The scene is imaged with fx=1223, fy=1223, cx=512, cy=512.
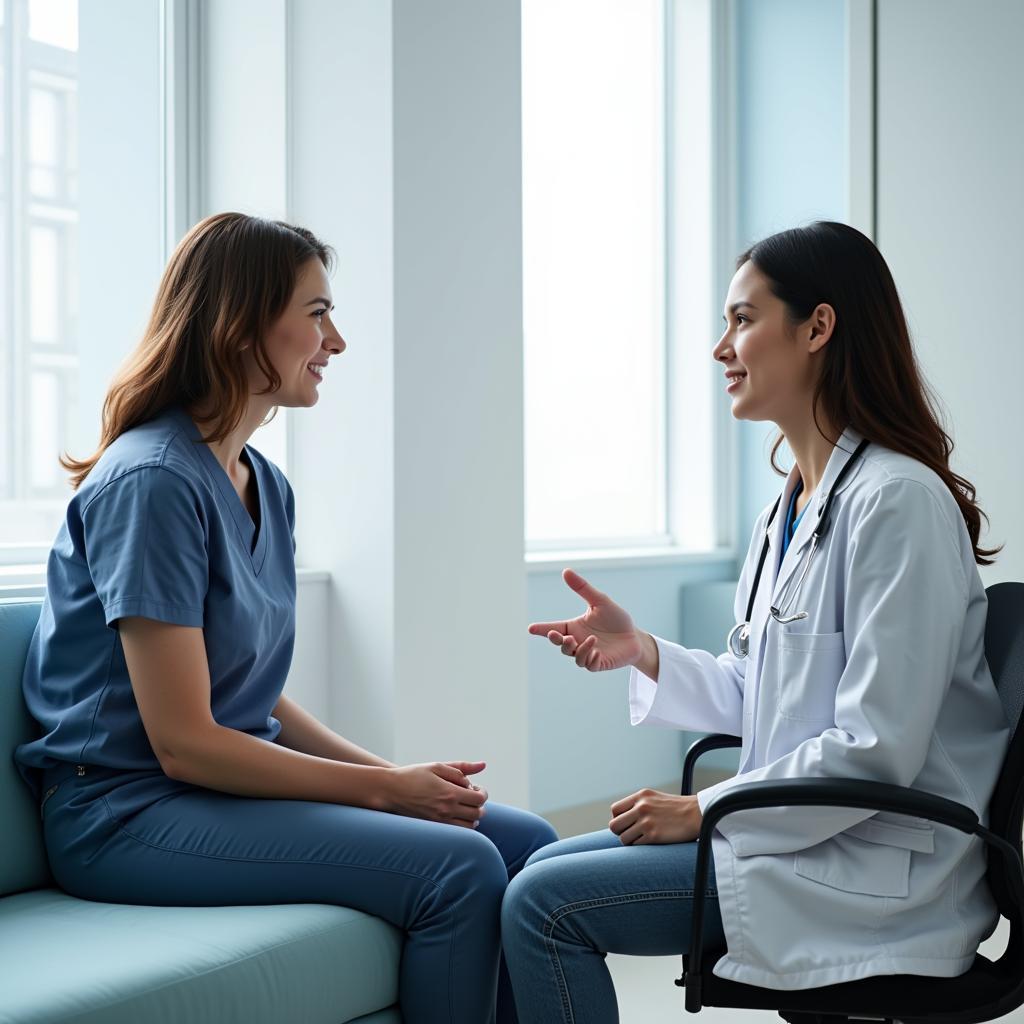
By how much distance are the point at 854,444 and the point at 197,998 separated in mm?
1050

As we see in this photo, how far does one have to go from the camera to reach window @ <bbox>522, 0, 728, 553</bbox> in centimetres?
382

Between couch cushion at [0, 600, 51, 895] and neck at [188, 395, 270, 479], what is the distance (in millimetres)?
388

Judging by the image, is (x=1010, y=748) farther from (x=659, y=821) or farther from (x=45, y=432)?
(x=45, y=432)

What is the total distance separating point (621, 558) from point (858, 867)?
237 centimetres

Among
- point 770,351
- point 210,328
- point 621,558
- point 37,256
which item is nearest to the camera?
point 770,351

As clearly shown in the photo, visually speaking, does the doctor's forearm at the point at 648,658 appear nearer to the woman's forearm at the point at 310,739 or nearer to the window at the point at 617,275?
the woman's forearm at the point at 310,739

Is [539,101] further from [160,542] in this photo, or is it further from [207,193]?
[160,542]

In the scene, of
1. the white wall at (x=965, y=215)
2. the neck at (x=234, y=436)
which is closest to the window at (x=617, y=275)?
the white wall at (x=965, y=215)

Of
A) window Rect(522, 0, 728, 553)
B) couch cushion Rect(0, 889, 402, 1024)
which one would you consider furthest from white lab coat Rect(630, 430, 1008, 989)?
window Rect(522, 0, 728, 553)

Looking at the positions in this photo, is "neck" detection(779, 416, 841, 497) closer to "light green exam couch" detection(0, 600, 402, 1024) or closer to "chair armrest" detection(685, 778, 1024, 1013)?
"chair armrest" detection(685, 778, 1024, 1013)

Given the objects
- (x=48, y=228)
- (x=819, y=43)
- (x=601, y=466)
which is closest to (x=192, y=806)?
(x=48, y=228)

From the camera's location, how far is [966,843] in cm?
141

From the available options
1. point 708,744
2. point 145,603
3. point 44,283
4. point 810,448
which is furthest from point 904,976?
point 44,283

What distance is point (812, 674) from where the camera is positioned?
4.95 feet
